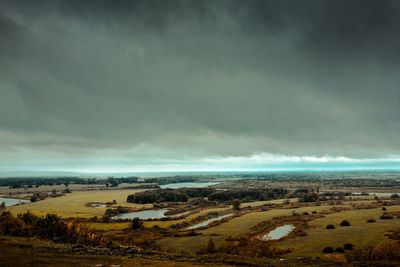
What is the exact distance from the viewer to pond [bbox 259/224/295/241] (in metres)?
59.5

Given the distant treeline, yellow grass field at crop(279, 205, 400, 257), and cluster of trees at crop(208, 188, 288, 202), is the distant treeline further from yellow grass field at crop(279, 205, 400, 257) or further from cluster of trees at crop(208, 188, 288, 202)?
yellow grass field at crop(279, 205, 400, 257)

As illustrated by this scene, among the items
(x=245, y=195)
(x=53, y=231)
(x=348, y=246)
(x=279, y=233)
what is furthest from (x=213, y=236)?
(x=245, y=195)

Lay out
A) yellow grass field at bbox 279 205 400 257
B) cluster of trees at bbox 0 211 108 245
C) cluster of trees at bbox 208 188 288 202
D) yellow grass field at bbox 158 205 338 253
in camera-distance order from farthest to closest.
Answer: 1. cluster of trees at bbox 208 188 288 202
2. yellow grass field at bbox 158 205 338 253
3. yellow grass field at bbox 279 205 400 257
4. cluster of trees at bbox 0 211 108 245

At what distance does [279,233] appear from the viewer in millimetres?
64312

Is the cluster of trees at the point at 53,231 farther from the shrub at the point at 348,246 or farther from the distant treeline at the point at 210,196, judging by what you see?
the distant treeline at the point at 210,196

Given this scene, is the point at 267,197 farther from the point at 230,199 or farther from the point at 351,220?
the point at 351,220

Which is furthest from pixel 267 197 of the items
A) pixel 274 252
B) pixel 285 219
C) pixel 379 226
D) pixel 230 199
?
pixel 274 252

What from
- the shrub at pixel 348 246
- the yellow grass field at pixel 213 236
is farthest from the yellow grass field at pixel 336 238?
the yellow grass field at pixel 213 236

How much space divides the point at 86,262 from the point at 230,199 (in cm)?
13443

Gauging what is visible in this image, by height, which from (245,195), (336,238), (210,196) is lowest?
(245,195)

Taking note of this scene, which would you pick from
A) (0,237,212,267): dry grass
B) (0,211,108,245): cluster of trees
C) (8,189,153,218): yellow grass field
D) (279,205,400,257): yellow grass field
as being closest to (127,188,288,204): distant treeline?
(8,189,153,218): yellow grass field

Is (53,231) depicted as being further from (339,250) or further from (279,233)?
(279,233)

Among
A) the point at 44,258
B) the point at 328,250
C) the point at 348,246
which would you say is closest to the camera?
the point at 44,258

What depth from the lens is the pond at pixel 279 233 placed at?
195 feet
